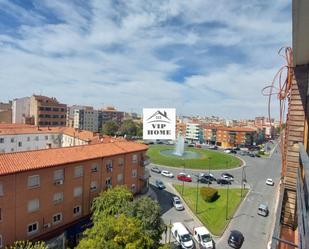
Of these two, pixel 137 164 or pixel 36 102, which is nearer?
pixel 137 164

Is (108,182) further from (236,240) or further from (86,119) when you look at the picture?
(86,119)

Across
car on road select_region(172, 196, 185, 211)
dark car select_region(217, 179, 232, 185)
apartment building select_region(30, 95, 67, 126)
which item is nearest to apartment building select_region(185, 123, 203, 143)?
apartment building select_region(30, 95, 67, 126)

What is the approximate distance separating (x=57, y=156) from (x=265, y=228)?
70.2ft

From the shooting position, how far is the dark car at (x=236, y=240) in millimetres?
21811

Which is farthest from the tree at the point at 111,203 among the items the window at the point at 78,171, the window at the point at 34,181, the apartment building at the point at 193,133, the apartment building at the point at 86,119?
the apartment building at the point at 86,119

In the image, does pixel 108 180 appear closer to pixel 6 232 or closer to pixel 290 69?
pixel 6 232

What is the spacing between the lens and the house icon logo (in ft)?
62.0

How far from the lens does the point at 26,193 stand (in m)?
18.9

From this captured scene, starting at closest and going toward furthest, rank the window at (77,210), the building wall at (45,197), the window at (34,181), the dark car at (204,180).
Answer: the building wall at (45,197)
the window at (34,181)
the window at (77,210)
the dark car at (204,180)

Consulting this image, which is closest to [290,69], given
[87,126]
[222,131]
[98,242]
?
[98,242]

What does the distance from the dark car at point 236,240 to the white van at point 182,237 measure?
3456 mm

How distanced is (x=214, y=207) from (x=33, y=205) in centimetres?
2029

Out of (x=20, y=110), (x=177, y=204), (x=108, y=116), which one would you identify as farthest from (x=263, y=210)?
(x=108, y=116)

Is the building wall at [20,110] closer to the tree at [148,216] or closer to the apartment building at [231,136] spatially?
the apartment building at [231,136]
